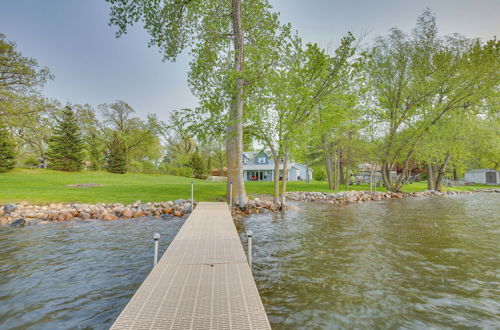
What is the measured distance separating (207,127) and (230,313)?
448 inches

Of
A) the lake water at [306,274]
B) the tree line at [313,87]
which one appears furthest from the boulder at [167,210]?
the tree line at [313,87]

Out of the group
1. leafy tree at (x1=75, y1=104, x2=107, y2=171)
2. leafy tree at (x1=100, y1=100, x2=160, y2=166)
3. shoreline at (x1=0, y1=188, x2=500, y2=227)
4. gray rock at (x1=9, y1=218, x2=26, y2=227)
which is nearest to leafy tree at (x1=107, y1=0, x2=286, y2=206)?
shoreline at (x1=0, y1=188, x2=500, y2=227)

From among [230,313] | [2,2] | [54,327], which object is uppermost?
[2,2]

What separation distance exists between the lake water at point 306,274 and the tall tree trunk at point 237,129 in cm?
428

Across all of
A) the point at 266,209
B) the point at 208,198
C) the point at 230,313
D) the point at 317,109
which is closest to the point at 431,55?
the point at 317,109

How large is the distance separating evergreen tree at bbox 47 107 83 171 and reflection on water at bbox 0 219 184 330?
102 ft

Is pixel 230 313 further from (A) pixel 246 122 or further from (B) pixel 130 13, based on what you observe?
(B) pixel 130 13

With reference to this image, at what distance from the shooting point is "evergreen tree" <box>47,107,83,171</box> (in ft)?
112

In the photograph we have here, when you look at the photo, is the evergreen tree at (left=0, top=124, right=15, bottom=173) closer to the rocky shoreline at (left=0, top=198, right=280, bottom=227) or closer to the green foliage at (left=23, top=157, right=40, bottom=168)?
the green foliage at (left=23, top=157, right=40, bottom=168)

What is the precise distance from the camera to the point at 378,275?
5.07m

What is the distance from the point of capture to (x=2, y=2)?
1761 cm

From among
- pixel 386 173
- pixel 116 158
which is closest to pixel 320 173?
pixel 386 173

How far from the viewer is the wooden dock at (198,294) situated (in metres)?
2.35

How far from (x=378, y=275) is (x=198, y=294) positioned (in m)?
4.07
